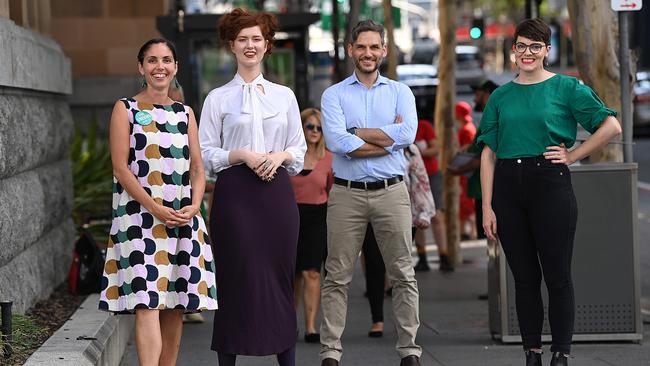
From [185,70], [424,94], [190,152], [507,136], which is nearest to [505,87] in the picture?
[507,136]

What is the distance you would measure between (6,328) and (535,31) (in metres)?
3.18

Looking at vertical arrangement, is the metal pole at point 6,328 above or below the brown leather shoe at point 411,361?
above

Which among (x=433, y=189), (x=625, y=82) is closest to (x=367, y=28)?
(x=625, y=82)

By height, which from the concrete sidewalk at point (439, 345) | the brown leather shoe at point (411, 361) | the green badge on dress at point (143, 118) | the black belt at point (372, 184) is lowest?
the concrete sidewalk at point (439, 345)

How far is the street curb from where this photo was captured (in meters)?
7.06

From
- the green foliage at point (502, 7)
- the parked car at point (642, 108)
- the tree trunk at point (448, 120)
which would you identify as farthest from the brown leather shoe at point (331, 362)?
the green foliage at point (502, 7)

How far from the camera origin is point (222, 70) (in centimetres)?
2217

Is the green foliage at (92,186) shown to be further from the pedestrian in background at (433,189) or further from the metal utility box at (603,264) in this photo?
the metal utility box at (603,264)

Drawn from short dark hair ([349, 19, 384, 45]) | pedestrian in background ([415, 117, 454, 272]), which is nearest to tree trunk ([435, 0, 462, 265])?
pedestrian in background ([415, 117, 454, 272])

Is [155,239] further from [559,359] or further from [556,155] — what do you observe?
[559,359]

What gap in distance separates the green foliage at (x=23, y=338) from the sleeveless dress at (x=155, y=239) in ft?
1.78

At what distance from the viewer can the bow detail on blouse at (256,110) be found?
23.1 feet

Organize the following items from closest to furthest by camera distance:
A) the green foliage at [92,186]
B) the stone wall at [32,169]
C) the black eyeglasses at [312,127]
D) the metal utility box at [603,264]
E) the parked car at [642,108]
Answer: the stone wall at [32,169] < the metal utility box at [603,264] < the black eyeglasses at [312,127] < the green foliage at [92,186] < the parked car at [642,108]

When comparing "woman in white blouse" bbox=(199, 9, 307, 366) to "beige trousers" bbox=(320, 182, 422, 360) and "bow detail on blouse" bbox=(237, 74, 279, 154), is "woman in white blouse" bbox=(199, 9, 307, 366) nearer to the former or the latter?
"bow detail on blouse" bbox=(237, 74, 279, 154)
